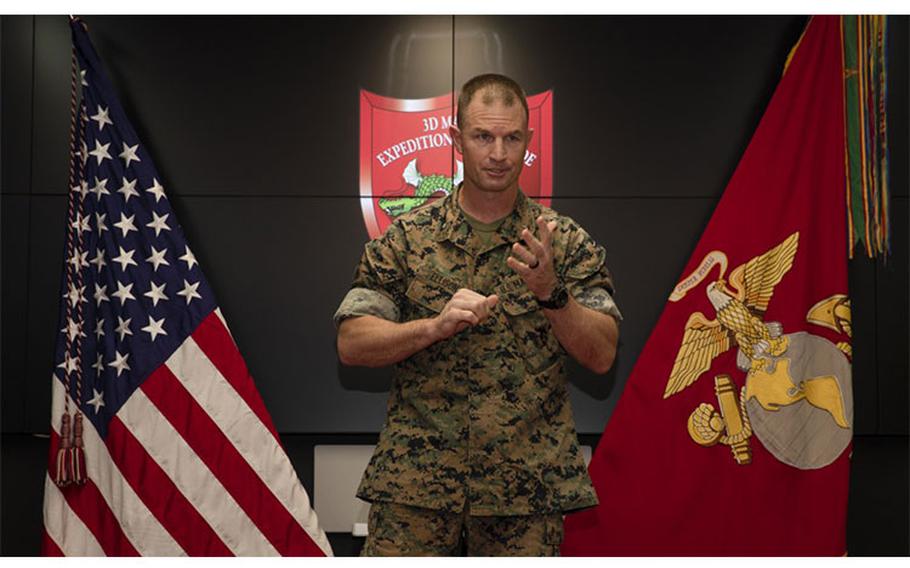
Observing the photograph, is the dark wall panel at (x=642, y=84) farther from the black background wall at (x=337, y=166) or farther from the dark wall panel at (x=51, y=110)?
the dark wall panel at (x=51, y=110)

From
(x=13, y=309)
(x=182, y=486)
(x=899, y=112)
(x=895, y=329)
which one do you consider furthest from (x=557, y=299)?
(x=13, y=309)

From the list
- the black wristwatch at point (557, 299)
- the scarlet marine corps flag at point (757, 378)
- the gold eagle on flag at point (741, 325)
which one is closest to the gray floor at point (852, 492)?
the scarlet marine corps flag at point (757, 378)

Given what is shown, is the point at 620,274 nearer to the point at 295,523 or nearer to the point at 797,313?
the point at 797,313

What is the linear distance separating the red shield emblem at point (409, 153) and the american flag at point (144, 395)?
643mm

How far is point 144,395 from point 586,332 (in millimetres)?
1679

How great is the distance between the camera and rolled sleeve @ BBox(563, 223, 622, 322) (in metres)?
1.95

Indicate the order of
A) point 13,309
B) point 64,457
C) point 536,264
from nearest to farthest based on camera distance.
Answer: point 536,264, point 64,457, point 13,309

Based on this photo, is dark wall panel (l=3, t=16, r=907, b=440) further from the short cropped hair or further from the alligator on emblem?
the short cropped hair

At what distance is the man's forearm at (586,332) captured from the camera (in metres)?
1.83

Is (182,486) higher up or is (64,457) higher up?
(64,457)

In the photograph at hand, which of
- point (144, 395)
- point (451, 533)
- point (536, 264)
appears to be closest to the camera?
point (536, 264)

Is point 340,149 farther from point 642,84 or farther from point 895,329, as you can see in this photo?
point 895,329

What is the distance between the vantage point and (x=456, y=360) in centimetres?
193

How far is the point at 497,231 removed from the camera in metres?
2.00
